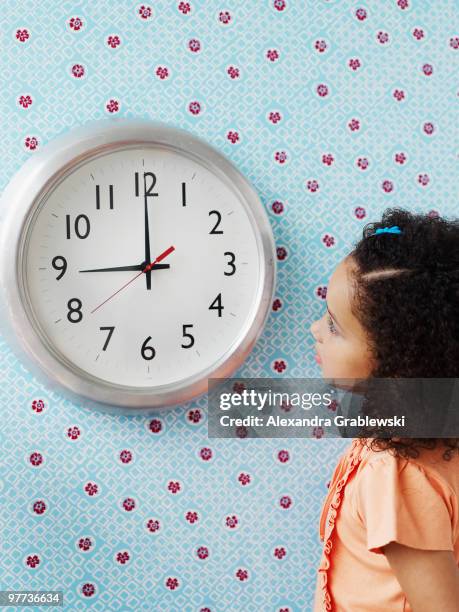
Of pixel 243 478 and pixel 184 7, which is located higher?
pixel 184 7

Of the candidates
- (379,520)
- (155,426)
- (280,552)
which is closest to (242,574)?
(280,552)

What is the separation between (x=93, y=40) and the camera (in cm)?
113

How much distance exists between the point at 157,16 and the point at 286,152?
303 millimetres

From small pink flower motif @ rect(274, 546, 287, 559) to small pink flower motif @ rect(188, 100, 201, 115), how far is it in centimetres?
73

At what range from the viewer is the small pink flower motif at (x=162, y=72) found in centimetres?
115

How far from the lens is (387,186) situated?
3.96 ft

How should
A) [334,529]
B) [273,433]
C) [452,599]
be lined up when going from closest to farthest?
[452,599] → [334,529] → [273,433]

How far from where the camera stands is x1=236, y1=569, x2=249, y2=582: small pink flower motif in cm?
117

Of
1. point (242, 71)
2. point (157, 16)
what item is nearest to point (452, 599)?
point (242, 71)

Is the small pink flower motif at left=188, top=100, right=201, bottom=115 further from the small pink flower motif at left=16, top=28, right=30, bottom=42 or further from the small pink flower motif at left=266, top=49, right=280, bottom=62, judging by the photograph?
the small pink flower motif at left=16, top=28, right=30, bottom=42

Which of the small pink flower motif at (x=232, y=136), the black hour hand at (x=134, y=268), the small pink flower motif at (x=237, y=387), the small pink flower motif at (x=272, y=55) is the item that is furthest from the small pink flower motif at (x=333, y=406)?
the small pink flower motif at (x=272, y=55)

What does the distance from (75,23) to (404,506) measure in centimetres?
87

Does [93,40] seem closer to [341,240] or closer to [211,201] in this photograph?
[211,201]

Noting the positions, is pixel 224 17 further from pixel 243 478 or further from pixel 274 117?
pixel 243 478
